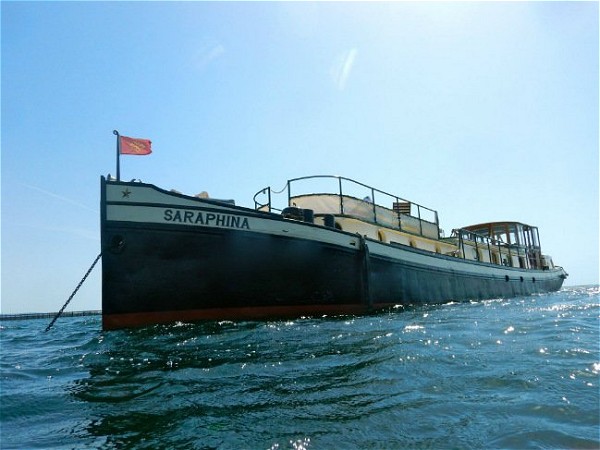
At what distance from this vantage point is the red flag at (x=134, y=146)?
1134 cm

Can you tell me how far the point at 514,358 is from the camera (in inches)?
221

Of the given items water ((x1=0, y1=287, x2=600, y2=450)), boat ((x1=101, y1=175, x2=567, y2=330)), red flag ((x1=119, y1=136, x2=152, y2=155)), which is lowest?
water ((x1=0, y1=287, x2=600, y2=450))

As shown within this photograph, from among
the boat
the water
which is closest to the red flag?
the boat

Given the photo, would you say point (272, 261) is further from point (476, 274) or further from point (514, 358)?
point (476, 274)

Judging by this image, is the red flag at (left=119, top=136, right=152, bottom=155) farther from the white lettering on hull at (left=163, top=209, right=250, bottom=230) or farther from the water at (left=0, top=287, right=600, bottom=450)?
the water at (left=0, top=287, right=600, bottom=450)

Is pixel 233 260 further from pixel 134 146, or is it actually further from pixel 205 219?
pixel 134 146

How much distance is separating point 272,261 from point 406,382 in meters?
7.02

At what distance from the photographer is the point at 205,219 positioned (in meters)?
10.8

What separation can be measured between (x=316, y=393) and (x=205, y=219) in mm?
7096

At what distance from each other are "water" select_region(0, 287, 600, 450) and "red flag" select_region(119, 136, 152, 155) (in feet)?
→ 18.6

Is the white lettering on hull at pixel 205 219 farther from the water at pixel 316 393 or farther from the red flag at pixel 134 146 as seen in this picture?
the water at pixel 316 393

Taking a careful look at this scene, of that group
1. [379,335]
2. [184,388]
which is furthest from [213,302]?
[184,388]

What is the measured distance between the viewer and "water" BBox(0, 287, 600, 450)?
3.41 metres

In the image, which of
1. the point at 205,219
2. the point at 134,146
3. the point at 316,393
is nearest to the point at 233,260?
the point at 205,219
